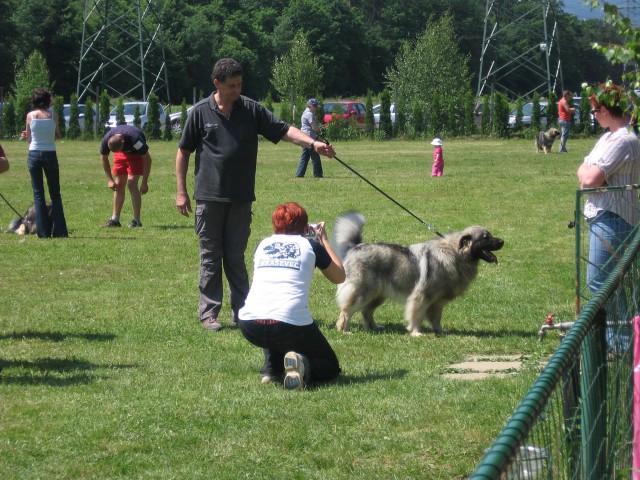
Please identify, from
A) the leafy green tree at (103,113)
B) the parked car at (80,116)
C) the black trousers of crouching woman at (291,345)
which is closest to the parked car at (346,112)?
the leafy green tree at (103,113)

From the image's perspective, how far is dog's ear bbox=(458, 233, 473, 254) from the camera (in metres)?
9.01

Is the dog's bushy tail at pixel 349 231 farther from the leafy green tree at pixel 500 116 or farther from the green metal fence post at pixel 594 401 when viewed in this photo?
the leafy green tree at pixel 500 116

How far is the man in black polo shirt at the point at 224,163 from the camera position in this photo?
884cm

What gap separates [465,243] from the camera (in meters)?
9.02

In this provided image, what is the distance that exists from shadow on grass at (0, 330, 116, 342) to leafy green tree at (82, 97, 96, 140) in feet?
126

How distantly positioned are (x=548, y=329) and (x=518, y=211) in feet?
33.2

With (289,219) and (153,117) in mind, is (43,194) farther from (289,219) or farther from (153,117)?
(153,117)

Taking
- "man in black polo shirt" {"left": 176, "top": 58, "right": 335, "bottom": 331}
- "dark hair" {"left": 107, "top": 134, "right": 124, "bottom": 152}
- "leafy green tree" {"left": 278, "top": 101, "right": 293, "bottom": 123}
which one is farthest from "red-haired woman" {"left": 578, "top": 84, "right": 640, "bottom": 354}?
"leafy green tree" {"left": 278, "top": 101, "right": 293, "bottom": 123}

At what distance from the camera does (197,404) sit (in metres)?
6.57

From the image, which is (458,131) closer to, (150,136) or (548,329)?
(150,136)

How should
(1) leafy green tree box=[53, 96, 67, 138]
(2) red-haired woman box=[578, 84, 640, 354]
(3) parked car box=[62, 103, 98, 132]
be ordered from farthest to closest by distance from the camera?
(3) parked car box=[62, 103, 98, 132] < (1) leafy green tree box=[53, 96, 67, 138] < (2) red-haired woman box=[578, 84, 640, 354]

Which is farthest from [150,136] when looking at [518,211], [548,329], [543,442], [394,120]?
[543,442]

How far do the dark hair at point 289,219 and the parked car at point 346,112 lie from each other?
3905 cm

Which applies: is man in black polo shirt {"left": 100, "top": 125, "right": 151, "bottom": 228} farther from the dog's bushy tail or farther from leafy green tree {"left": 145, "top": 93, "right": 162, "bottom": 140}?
leafy green tree {"left": 145, "top": 93, "right": 162, "bottom": 140}
